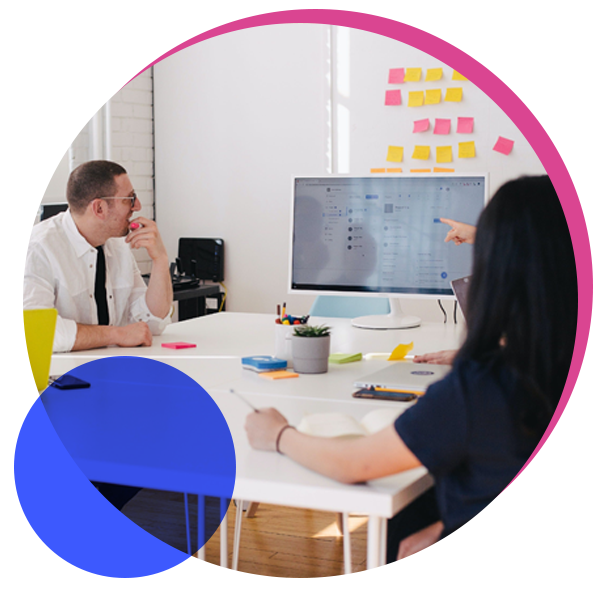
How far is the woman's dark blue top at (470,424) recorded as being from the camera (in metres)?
0.94

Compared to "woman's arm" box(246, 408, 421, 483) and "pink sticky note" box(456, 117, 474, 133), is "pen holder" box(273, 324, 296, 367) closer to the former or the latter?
"woman's arm" box(246, 408, 421, 483)

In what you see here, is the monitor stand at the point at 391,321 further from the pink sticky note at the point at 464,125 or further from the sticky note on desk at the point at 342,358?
the pink sticky note at the point at 464,125

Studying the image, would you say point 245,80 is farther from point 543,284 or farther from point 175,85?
point 543,284

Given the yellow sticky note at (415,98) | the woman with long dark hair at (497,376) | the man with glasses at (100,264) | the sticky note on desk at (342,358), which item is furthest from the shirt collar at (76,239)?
the yellow sticky note at (415,98)

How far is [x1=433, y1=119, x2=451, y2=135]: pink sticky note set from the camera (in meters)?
3.42

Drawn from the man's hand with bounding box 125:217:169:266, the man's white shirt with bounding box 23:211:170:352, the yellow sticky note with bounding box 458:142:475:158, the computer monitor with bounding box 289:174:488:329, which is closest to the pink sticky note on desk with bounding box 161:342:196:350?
the man's white shirt with bounding box 23:211:170:352

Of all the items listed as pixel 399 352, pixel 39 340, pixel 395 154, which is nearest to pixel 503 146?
pixel 395 154

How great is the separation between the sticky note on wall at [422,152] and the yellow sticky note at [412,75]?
1.04ft

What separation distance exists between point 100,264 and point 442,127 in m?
1.89

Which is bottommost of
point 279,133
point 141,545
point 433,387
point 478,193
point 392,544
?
point 141,545

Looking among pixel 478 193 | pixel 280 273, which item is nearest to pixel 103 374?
pixel 478 193

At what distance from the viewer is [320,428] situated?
1167mm

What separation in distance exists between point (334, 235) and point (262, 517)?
92cm

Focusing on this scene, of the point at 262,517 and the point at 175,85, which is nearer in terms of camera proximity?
the point at 262,517
